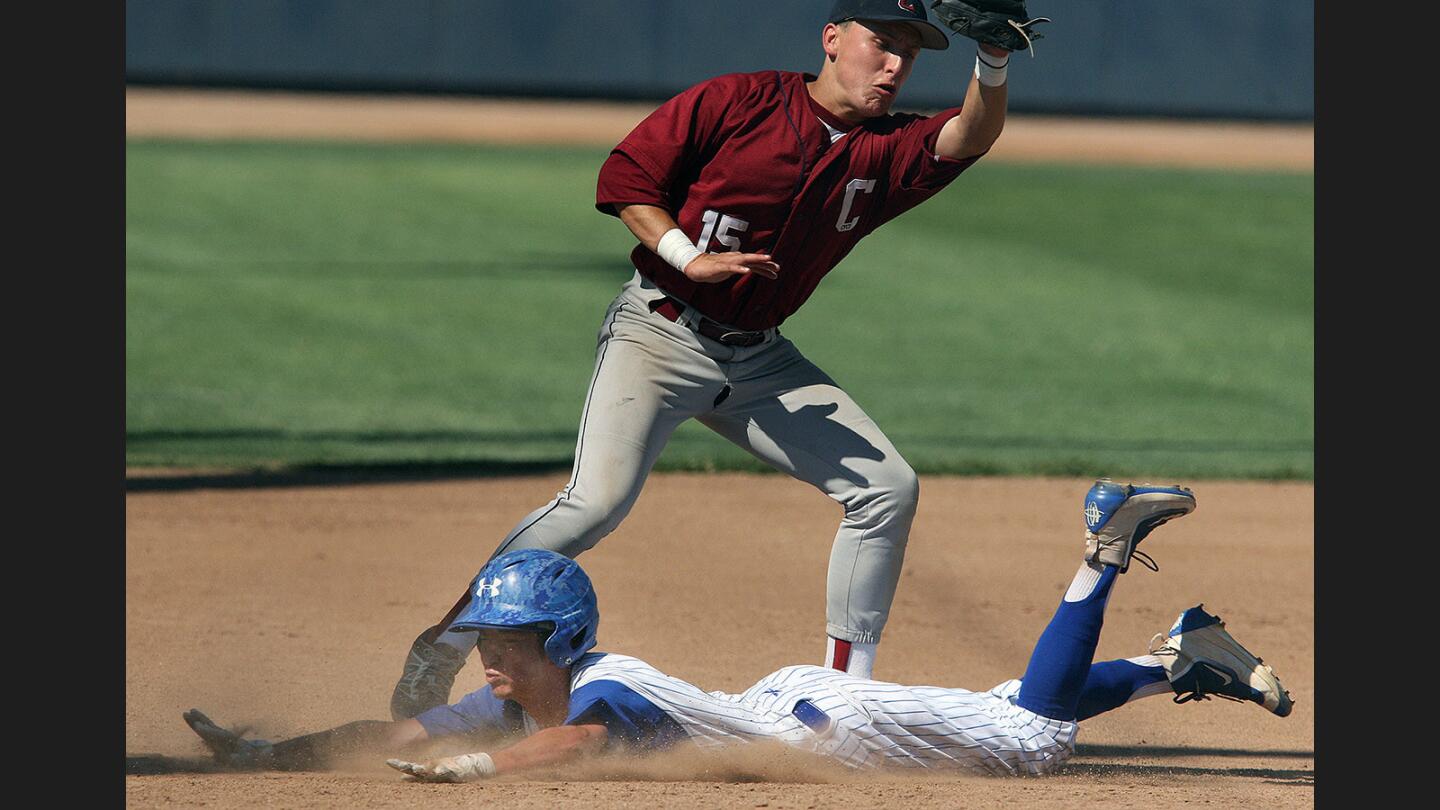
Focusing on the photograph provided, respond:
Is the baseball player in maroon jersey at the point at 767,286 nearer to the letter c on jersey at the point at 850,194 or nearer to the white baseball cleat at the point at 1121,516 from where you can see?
the letter c on jersey at the point at 850,194

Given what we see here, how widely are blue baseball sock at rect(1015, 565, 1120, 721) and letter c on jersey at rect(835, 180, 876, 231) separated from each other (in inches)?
41.6

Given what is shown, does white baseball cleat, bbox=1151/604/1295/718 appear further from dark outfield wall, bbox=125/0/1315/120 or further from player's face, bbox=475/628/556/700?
dark outfield wall, bbox=125/0/1315/120

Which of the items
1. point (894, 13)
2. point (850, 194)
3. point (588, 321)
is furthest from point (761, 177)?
point (588, 321)

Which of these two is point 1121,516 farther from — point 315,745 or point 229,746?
point 229,746

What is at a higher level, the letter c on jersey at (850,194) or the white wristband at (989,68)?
the white wristband at (989,68)

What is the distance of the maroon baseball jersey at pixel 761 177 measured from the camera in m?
4.18

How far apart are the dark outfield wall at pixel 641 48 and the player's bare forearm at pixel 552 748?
42.0 ft

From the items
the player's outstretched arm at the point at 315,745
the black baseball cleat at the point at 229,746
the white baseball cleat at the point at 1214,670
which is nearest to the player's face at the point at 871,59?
the white baseball cleat at the point at 1214,670

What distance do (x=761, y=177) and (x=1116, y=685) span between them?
151cm

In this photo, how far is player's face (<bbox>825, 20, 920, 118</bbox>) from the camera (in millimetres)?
4203

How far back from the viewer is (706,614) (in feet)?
19.9

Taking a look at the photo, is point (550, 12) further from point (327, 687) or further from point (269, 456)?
point (327, 687)

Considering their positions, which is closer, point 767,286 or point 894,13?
point 894,13

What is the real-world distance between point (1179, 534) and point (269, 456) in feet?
14.4
